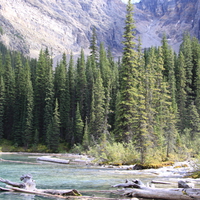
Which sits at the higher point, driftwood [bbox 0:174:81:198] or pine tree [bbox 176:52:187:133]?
pine tree [bbox 176:52:187:133]

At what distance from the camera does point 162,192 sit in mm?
11922

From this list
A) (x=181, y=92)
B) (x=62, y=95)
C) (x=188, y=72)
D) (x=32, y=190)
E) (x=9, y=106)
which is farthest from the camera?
(x=9, y=106)

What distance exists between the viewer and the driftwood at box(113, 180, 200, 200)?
11.3 meters

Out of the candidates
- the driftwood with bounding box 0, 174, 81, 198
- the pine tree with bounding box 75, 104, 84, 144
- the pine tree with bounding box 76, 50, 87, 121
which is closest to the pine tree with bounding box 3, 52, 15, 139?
the pine tree with bounding box 76, 50, 87, 121

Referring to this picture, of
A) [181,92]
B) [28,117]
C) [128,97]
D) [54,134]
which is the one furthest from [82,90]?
[128,97]

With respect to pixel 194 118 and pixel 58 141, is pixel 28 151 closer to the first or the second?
pixel 58 141

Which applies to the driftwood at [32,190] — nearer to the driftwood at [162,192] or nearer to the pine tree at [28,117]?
the driftwood at [162,192]

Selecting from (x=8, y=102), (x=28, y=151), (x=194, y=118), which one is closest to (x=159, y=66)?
(x=194, y=118)

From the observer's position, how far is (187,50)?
71.0 metres

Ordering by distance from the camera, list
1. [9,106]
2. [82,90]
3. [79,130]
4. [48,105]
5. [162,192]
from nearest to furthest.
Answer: [162,192], [79,130], [48,105], [82,90], [9,106]

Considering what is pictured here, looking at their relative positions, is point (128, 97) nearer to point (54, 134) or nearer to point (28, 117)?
point (54, 134)

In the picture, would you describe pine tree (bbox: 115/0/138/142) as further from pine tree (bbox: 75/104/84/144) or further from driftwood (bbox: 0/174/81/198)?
pine tree (bbox: 75/104/84/144)

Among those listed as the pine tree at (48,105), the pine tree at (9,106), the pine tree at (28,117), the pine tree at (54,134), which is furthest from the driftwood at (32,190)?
the pine tree at (9,106)

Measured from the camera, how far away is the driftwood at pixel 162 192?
11.3m
